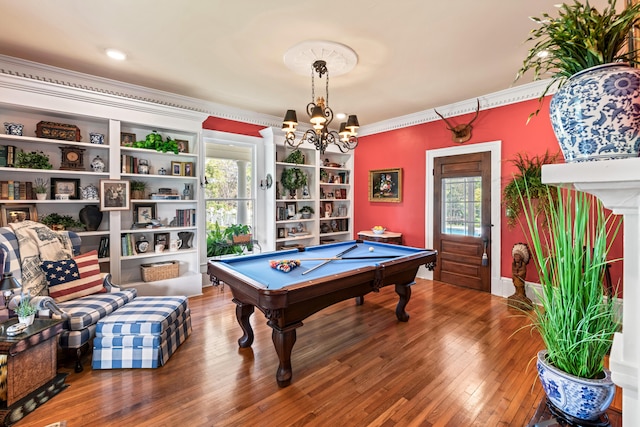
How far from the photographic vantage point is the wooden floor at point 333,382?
6.13 ft

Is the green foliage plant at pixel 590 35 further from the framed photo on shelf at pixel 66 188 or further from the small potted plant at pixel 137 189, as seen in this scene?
the framed photo on shelf at pixel 66 188

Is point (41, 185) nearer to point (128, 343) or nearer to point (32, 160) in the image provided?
point (32, 160)

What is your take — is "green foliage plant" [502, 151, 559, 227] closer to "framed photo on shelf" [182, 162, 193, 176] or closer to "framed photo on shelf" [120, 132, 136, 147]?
"framed photo on shelf" [182, 162, 193, 176]

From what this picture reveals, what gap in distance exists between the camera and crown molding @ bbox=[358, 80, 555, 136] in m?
3.84

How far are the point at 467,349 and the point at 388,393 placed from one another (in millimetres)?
1051

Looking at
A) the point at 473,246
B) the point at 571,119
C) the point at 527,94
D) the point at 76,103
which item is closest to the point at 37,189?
the point at 76,103

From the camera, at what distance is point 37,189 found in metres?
3.31

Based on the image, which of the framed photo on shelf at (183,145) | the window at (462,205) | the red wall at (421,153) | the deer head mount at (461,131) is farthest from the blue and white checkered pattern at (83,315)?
the deer head mount at (461,131)

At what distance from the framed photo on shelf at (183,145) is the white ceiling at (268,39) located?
738 millimetres

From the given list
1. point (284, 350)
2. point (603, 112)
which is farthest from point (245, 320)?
point (603, 112)

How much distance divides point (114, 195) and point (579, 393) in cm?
442

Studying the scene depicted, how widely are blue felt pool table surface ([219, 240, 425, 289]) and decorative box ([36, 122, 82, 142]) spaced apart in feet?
8.22

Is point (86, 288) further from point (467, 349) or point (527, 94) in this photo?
point (527, 94)

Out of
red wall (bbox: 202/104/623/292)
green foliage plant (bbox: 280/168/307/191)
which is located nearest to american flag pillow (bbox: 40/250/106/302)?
red wall (bbox: 202/104/623/292)
